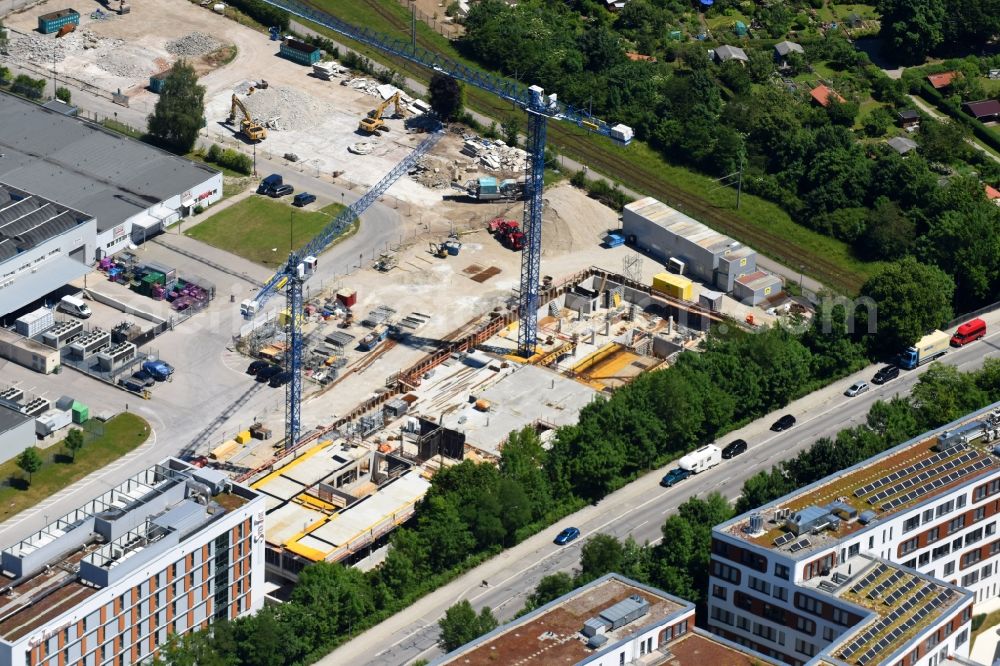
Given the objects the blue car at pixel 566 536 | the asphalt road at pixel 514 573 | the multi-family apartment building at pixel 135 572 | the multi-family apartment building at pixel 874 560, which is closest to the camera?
the multi-family apartment building at pixel 874 560

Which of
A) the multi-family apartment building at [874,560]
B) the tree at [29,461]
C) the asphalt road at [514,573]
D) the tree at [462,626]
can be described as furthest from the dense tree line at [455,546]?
the tree at [29,461]

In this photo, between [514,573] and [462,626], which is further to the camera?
[514,573]

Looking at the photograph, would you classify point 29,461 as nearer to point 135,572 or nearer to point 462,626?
point 135,572

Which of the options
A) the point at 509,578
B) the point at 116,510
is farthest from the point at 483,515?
the point at 116,510

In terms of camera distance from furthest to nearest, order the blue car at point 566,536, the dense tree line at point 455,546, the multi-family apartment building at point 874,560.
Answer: the blue car at point 566,536 < the dense tree line at point 455,546 < the multi-family apartment building at point 874,560

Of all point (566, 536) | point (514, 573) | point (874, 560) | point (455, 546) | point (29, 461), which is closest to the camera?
point (874, 560)

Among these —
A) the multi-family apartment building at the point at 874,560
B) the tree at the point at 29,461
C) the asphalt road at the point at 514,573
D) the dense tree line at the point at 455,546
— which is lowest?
the tree at the point at 29,461

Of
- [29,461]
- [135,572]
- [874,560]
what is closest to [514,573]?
[874,560]

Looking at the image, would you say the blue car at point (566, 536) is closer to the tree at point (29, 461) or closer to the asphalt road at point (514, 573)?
the asphalt road at point (514, 573)
